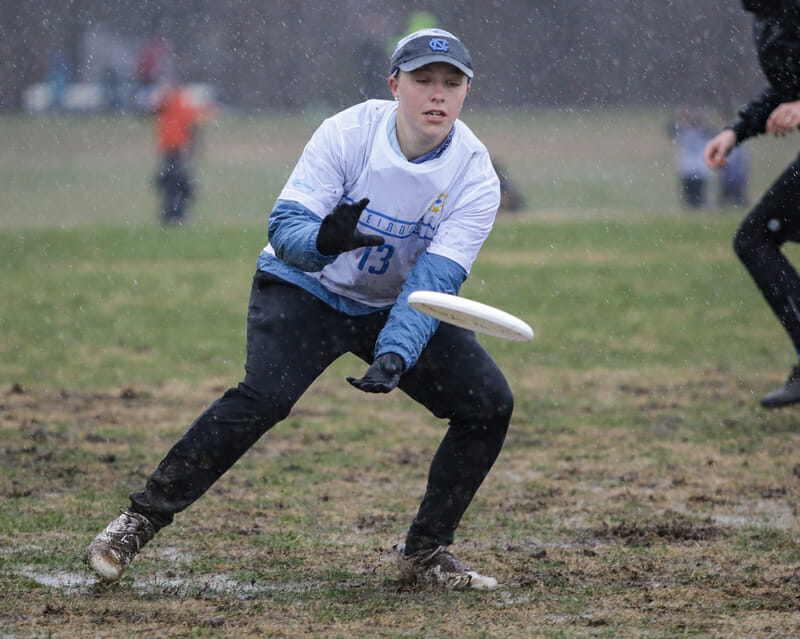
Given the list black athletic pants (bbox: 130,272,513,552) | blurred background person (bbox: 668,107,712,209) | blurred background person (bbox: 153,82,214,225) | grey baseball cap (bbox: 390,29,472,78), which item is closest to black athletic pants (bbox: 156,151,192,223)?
blurred background person (bbox: 153,82,214,225)

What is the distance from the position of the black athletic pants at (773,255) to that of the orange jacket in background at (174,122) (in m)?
13.0

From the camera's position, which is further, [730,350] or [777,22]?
[730,350]

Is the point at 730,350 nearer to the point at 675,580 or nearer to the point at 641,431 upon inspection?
the point at 641,431

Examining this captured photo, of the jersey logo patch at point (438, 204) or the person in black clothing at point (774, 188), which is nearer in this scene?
the jersey logo patch at point (438, 204)

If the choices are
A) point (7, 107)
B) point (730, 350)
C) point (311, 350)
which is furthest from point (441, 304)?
point (7, 107)

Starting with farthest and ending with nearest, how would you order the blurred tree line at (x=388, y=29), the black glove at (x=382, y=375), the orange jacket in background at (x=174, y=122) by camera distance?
the blurred tree line at (x=388, y=29) < the orange jacket in background at (x=174, y=122) < the black glove at (x=382, y=375)

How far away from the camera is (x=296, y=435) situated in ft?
22.3

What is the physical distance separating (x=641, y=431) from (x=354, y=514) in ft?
7.40

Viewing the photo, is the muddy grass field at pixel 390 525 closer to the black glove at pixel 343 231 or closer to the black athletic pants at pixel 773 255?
the black athletic pants at pixel 773 255

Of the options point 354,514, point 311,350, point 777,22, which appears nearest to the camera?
point 311,350

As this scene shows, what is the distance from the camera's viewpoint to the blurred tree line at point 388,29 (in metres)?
32.3

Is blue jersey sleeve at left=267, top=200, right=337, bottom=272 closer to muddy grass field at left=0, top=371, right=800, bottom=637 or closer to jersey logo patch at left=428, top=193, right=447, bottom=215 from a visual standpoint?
jersey logo patch at left=428, top=193, right=447, bottom=215

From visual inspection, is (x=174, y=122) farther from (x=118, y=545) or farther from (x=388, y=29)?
(x=118, y=545)

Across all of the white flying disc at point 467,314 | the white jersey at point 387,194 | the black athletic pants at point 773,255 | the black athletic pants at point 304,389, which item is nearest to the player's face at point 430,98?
the white jersey at point 387,194
